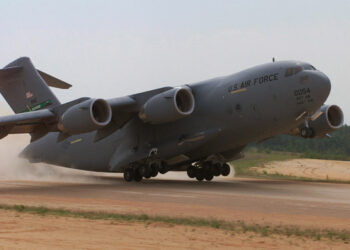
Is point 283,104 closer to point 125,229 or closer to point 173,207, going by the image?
point 173,207

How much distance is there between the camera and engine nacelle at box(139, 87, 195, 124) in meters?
20.4

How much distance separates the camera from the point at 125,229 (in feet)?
31.5

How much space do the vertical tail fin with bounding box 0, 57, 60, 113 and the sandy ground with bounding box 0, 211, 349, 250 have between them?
16.0 metres

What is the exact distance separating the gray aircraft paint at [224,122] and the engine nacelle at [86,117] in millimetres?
2488

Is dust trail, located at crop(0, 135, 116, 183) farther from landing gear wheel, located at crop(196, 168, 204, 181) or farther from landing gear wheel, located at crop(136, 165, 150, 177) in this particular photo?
landing gear wheel, located at crop(196, 168, 204, 181)

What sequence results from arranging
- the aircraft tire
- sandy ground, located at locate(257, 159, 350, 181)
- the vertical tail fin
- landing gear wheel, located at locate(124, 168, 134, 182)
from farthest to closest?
sandy ground, located at locate(257, 159, 350, 181), the vertical tail fin, the aircraft tire, landing gear wheel, located at locate(124, 168, 134, 182)

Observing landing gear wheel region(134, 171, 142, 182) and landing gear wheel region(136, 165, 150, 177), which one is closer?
landing gear wheel region(136, 165, 150, 177)

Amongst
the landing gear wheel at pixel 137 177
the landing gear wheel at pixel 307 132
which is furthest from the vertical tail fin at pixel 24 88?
the landing gear wheel at pixel 307 132

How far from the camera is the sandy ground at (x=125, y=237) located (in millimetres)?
8102

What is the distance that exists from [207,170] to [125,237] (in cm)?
1553

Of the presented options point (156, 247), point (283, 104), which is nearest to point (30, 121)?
point (283, 104)

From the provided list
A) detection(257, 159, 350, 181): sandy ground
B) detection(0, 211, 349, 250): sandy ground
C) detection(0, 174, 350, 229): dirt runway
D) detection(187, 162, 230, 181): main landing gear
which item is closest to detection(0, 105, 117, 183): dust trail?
detection(187, 162, 230, 181): main landing gear

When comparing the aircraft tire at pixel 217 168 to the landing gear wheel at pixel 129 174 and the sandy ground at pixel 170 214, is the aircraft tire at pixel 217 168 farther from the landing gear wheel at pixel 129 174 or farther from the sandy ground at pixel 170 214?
the landing gear wheel at pixel 129 174

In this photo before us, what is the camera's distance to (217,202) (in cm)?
1504
